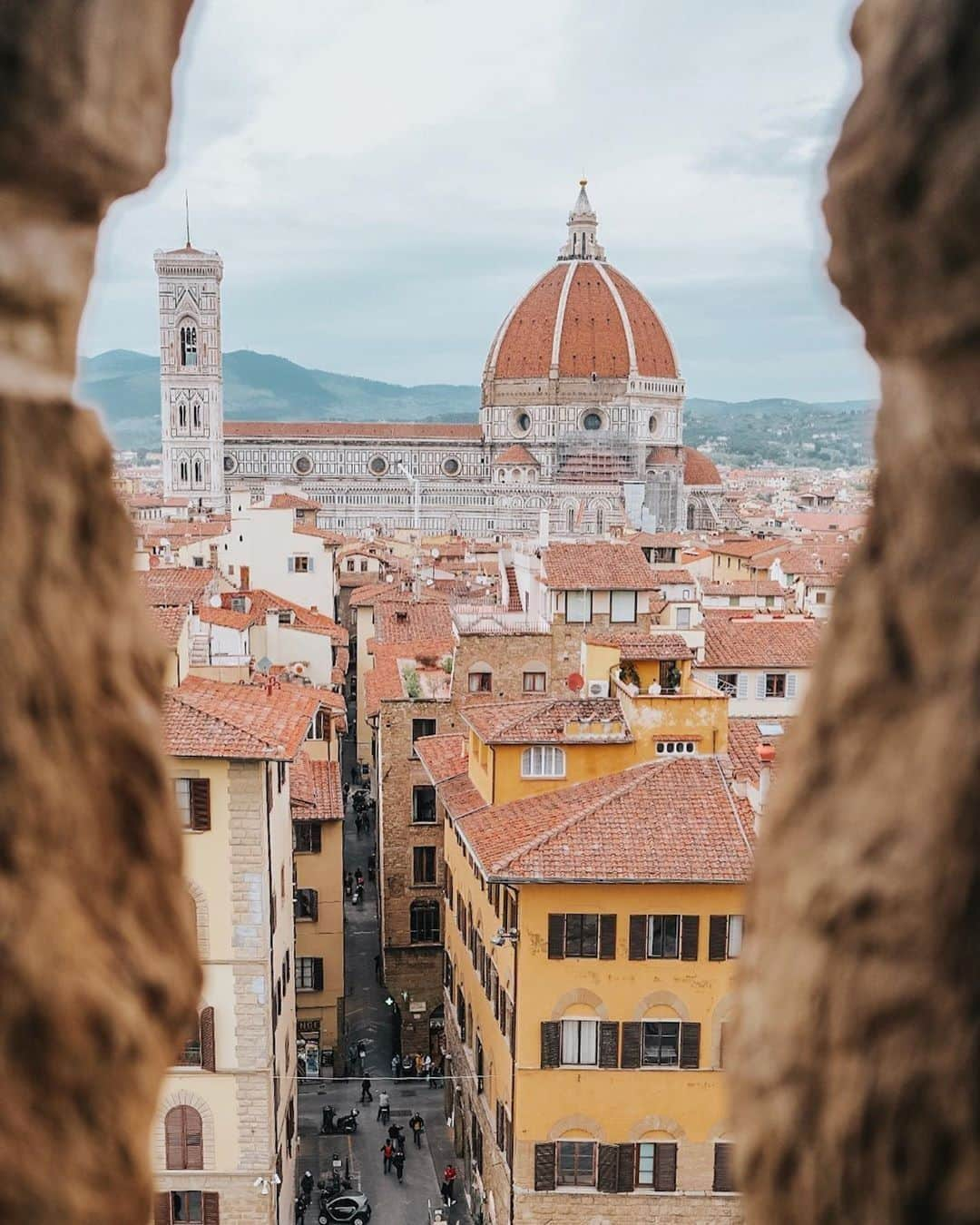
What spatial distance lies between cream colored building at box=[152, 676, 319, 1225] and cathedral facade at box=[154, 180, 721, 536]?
8798 centimetres

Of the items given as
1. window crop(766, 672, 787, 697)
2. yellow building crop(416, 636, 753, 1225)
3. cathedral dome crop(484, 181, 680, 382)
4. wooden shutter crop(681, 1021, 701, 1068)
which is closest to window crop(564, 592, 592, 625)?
window crop(766, 672, 787, 697)

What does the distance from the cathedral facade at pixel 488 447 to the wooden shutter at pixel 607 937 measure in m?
87.1

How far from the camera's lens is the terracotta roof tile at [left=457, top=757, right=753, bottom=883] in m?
A: 16.3

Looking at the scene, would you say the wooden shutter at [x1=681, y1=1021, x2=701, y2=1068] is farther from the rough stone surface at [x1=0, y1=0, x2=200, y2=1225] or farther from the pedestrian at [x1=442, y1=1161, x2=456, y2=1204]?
the rough stone surface at [x1=0, y1=0, x2=200, y2=1225]

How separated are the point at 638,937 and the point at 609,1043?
136cm

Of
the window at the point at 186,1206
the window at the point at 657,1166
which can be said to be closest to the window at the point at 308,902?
the window at the point at 186,1206

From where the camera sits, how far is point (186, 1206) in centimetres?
1639

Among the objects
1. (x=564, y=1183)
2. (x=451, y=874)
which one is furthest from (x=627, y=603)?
(x=564, y=1183)

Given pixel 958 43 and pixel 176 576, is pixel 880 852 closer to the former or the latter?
pixel 958 43

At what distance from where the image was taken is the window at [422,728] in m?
26.8

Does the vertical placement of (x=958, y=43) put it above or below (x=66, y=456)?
above

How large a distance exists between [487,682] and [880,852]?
24.7 meters

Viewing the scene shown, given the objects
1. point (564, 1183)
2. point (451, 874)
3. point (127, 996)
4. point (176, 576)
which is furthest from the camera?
point (176, 576)

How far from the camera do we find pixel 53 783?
1.82 m
